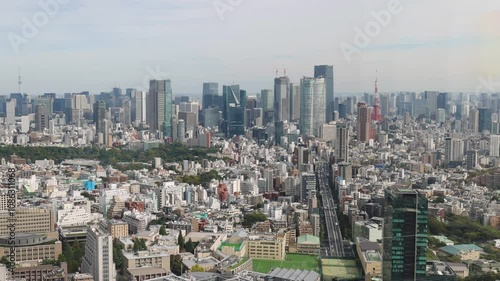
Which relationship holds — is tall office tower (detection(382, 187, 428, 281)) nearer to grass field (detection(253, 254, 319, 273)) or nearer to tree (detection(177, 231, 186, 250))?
grass field (detection(253, 254, 319, 273))

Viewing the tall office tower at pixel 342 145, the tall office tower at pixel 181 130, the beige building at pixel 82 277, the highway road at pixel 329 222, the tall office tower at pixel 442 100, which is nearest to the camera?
the beige building at pixel 82 277

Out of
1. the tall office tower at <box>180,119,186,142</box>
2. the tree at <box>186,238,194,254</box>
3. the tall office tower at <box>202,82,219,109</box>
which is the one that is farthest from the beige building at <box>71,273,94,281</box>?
the tall office tower at <box>202,82,219,109</box>

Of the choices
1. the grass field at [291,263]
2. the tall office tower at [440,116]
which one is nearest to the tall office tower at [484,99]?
the tall office tower at [440,116]

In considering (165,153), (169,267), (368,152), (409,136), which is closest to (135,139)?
(165,153)

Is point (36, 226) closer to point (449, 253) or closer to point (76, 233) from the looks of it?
point (76, 233)

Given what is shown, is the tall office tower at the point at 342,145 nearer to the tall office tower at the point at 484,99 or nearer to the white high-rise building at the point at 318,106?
the white high-rise building at the point at 318,106

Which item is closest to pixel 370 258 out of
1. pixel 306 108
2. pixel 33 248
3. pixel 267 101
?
pixel 33 248

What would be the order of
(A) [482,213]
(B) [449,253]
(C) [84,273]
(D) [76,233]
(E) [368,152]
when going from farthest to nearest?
(E) [368,152] < (A) [482,213] < (D) [76,233] < (B) [449,253] < (C) [84,273]
